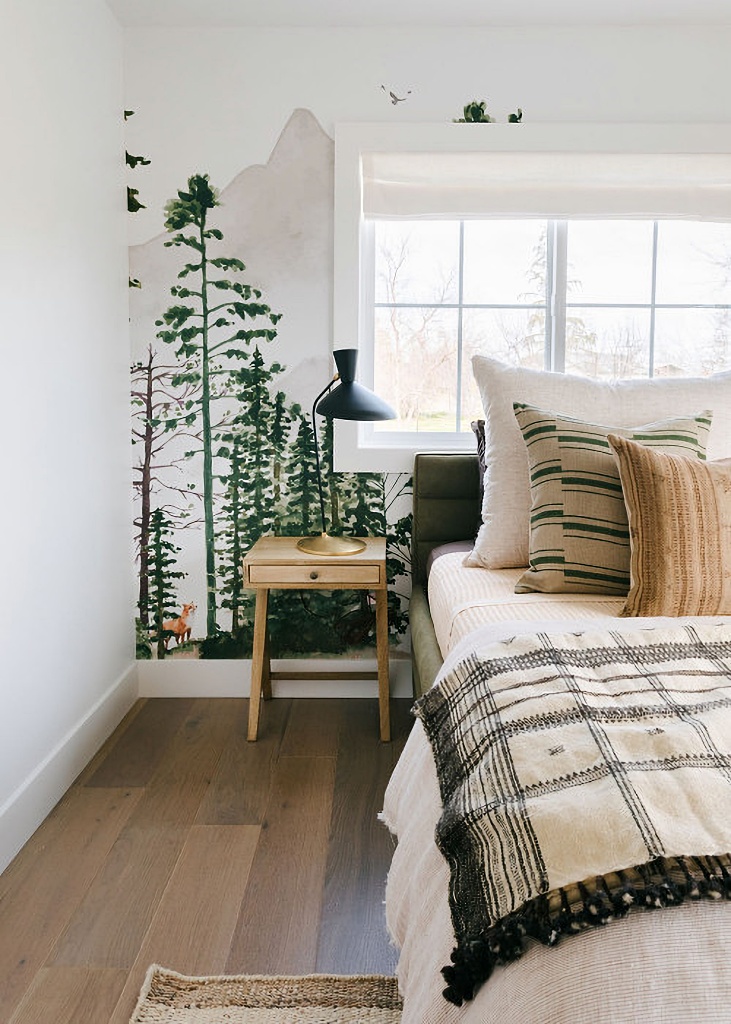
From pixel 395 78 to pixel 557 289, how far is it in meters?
0.97

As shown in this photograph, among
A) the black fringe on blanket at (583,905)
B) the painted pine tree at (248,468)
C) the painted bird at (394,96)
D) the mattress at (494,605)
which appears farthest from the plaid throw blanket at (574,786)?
the painted bird at (394,96)

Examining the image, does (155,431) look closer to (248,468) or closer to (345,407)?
(248,468)

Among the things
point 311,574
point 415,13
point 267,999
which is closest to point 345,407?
point 311,574

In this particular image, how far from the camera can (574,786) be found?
1.06 meters

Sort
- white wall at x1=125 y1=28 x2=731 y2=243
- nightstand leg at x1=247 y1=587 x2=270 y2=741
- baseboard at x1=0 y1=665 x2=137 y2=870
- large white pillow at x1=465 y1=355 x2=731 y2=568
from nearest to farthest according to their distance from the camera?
1. baseboard at x1=0 y1=665 x2=137 y2=870
2. large white pillow at x1=465 y1=355 x2=731 y2=568
3. nightstand leg at x1=247 y1=587 x2=270 y2=741
4. white wall at x1=125 y1=28 x2=731 y2=243

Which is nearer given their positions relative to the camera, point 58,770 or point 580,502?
point 580,502

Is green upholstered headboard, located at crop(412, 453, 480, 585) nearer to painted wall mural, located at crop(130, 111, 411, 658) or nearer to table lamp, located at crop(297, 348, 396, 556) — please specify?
painted wall mural, located at crop(130, 111, 411, 658)

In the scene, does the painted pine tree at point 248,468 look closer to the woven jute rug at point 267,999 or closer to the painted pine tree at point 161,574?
the painted pine tree at point 161,574

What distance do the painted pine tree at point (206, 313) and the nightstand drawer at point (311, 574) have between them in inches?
23.5

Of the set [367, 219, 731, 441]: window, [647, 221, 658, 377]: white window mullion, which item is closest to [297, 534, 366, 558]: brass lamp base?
[367, 219, 731, 441]: window

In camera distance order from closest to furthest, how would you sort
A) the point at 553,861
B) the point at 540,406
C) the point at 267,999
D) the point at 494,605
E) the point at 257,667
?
the point at 553,861 < the point at 267,999 < the point at 494,605 < the point at 540,406 < the point at 257,667

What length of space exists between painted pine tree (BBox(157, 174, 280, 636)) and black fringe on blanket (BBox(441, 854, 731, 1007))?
2.46 meters

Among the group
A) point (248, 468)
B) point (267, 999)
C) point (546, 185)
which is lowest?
point (267, 999)

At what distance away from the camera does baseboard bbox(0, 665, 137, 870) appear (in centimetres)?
212
